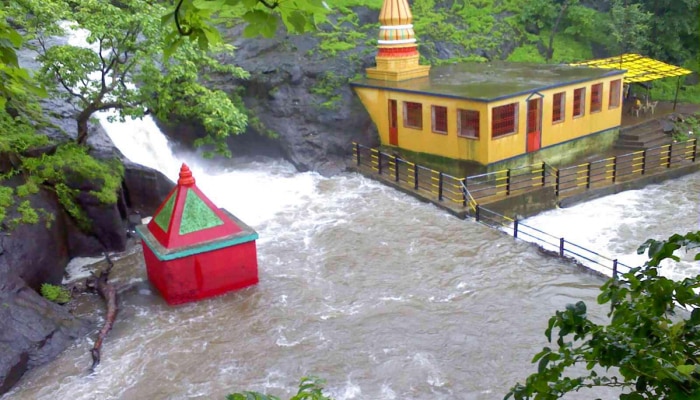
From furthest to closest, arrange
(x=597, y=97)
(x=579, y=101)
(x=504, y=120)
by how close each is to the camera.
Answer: (x=597, y=97) → (x=579, y=101) → (x=504, y=120)

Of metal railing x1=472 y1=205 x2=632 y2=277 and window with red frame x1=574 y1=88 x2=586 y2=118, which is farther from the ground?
window with red frame x1=574 y1=88 x2=586 y2=118

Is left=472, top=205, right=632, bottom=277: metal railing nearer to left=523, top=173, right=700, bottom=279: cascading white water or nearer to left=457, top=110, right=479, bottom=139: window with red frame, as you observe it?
left=523, top=173, right=700, bottom=279: cascading white water

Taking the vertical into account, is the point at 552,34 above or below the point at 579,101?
above

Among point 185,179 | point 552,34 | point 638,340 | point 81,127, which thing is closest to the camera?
point 638,340

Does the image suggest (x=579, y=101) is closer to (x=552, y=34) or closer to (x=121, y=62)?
(x=552, y=34)

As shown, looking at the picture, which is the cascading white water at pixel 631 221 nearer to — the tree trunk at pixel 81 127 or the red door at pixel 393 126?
the red door at pixel 393 126

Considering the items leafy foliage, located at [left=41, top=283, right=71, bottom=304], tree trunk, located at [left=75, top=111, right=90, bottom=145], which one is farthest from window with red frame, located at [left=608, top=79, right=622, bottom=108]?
leafy foliage, located at [left=41, top=283, right=71, bottom=304]

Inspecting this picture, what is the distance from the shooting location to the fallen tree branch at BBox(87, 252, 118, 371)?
456 inches

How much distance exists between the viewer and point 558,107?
69.8 feet

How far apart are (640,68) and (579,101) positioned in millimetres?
6527

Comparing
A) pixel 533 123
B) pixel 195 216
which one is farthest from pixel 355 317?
pixel 533 123

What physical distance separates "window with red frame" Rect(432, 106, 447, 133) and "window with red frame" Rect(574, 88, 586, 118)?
479 cm

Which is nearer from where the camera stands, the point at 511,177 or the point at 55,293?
the point at 55,293

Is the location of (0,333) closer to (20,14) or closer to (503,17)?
(20,14)
